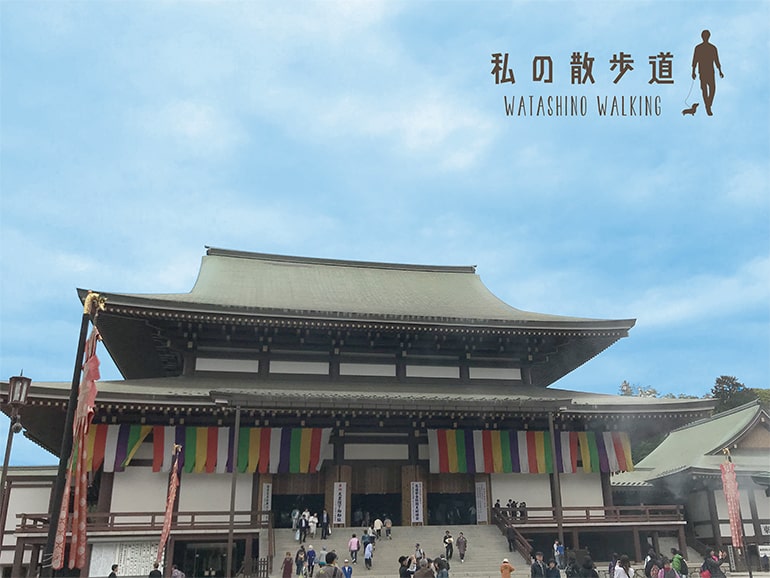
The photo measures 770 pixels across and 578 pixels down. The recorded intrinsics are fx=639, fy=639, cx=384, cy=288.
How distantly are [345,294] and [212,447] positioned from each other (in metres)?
10.5

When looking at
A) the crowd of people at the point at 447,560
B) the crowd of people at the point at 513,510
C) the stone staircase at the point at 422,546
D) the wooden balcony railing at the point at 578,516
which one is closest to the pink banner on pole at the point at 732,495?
the crowd of people at the point at 447,560

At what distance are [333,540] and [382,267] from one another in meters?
17.7

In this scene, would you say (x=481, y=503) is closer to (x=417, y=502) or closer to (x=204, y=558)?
(x=417, y=502)

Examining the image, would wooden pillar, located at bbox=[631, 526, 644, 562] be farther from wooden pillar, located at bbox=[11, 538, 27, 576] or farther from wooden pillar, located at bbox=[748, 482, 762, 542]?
wooden pillar, located at bbox=[11, 538, 27, 576]

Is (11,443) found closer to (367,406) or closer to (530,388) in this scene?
(367,406)

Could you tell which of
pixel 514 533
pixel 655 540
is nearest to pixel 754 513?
pixel 655 540

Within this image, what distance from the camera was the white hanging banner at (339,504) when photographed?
903 inches

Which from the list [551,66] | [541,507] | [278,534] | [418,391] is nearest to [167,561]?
[278,534]

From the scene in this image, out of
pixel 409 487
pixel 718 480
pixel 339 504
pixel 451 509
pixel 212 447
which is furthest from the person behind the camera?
pixel 718 480

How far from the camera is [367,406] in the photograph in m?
21.9

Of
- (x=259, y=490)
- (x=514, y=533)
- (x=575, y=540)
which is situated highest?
(x=259, y=490)

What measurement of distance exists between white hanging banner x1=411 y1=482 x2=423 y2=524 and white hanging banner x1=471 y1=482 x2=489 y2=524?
7.57 feet

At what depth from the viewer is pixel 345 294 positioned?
3038 cm

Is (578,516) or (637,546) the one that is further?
(578,516)
